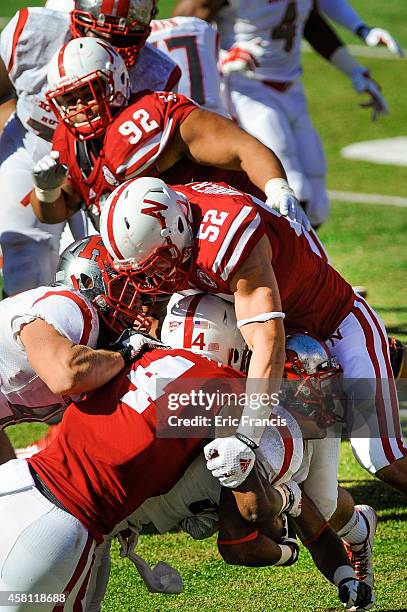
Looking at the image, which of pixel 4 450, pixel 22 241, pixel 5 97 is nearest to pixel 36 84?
pixel 5 97

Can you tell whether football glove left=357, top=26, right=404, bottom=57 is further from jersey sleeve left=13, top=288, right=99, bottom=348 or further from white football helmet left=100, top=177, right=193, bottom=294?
jersey sleeve left=13, top=288, right=99, bottom=348

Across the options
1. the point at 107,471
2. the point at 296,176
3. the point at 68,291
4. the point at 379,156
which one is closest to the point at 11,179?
the point at 296,176

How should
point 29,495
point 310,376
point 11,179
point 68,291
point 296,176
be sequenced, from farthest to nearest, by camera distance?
point 296,176 < point 11,179 < point 310,376 < point 68,291 < point 29,495

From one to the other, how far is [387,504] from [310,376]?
3.76 feet

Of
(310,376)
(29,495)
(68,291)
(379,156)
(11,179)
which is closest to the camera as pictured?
(29,495)

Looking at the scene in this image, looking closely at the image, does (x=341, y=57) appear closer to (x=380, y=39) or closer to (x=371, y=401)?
(x=380, y=39)

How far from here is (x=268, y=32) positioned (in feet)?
24.0

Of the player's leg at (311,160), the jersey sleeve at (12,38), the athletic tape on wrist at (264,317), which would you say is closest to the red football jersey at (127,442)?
the athletic tape on wrist at (264,317)

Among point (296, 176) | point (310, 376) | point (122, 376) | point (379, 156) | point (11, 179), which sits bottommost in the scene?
point (379, 156)

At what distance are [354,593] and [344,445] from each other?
5.77 feet

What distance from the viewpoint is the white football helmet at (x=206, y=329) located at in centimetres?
367

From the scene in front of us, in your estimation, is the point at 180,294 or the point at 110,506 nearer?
the point at 110,506

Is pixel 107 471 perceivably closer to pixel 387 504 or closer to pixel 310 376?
pixel 310 376

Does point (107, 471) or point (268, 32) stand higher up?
point (107, 471)
